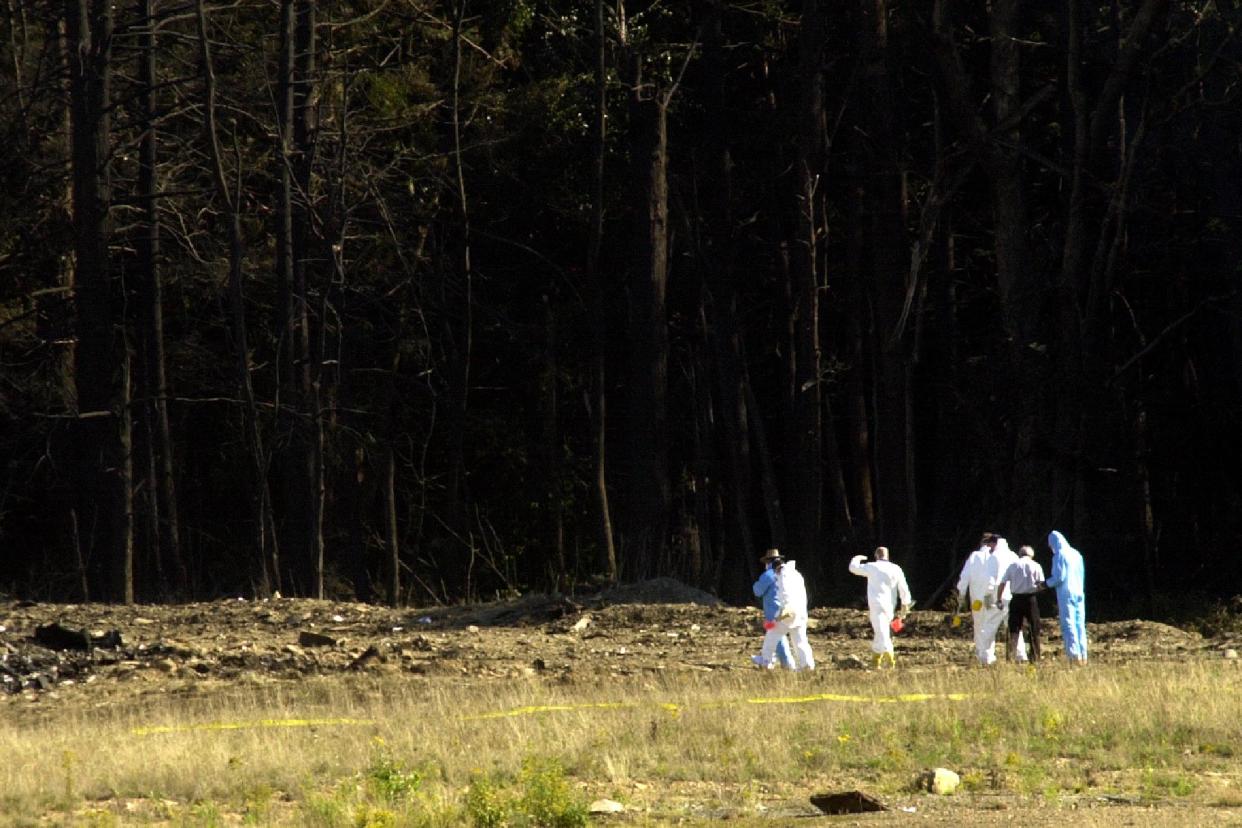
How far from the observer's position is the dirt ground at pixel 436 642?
22.2 metres

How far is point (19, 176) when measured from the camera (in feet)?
112

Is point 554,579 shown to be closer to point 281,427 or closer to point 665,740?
point 281,427

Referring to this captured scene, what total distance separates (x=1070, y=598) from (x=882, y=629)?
2.34m

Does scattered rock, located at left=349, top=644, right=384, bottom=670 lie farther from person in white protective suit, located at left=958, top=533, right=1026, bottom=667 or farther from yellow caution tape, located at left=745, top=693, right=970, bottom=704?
person in white protective suit, located at left=958, top=533, right=1026, bottom=667

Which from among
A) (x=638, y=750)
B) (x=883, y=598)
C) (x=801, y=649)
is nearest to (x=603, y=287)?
(x=883, y=598)

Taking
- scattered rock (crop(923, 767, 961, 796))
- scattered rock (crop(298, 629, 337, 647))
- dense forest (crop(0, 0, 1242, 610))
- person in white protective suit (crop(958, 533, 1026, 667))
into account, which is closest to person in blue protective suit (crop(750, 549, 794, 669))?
person in white protective suit (crop(958, 533, 1026, 667))

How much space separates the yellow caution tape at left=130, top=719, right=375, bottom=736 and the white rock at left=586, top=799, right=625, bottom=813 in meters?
4.97

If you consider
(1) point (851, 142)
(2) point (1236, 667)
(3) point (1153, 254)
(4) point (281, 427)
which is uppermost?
(1) point (851, 142)

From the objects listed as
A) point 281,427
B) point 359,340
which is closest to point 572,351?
point 359,340

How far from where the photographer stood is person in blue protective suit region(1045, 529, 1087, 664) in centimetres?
2308

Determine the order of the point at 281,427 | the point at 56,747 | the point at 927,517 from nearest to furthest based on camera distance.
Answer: the point at 56,747 < the point at 281,427 < the point at 927,517

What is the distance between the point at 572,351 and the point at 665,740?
3025cm

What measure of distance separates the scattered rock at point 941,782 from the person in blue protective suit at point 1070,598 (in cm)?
904

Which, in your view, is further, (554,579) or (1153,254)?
(1153,254)
